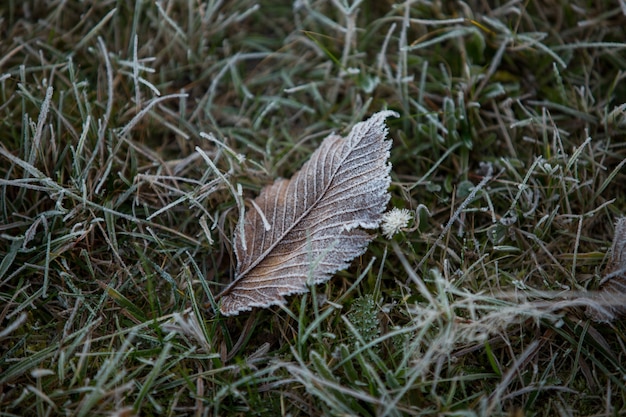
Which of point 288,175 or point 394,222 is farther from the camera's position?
point 288,175

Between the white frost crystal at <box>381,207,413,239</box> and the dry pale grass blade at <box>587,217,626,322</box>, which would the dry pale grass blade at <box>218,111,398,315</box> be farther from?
the dry pale grass blade at <box>587,217,626,322</box>

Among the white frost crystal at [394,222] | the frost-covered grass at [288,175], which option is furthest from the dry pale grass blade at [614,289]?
the white frost crystal at [394,222]

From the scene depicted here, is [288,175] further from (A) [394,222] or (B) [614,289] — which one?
(B) [614,289]

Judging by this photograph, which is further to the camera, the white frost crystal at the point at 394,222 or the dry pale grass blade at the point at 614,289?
the white frost crystal at the point at 394,222

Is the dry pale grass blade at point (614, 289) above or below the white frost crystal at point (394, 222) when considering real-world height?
below

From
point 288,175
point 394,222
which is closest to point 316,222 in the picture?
point 394,222

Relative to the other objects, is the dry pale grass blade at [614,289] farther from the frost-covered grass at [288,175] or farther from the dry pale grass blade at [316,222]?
the dry pale grass blade at [316,222]

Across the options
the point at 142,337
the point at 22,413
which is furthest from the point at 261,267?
the point at 22,413
